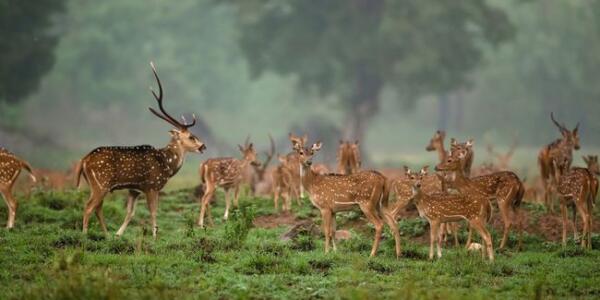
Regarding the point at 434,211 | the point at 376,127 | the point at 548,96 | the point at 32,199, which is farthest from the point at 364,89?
the point at 434,211

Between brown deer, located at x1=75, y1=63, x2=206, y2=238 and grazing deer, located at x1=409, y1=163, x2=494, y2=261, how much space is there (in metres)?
4.26

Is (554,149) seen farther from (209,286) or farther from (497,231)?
(209,286)

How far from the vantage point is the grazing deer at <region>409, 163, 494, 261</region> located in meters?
12.9

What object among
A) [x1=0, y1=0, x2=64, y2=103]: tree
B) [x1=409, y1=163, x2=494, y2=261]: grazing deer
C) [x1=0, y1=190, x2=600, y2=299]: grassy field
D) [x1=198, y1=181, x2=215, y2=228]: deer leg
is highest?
[x1=0, y1=0, x2=64, y2=103]: tree

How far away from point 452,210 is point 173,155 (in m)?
5.05

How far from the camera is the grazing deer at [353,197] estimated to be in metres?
13.3

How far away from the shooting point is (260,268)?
11.8m

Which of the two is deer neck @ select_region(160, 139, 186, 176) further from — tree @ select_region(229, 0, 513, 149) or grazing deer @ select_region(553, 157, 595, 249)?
tree @ select_region(229, 0, 513, 149)

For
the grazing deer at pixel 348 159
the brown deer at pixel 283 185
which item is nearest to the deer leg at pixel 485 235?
the brown deer at pixel 283 185

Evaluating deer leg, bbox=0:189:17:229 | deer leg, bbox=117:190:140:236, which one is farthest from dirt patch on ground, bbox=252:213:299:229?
deer leg, bbox=0:189:17:229

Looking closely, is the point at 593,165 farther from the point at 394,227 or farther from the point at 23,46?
the point at 23,46

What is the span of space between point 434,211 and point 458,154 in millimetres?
1922

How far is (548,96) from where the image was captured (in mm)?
56938

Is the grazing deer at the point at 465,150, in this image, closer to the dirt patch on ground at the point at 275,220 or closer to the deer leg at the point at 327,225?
the deer leg at the point at 327,225
